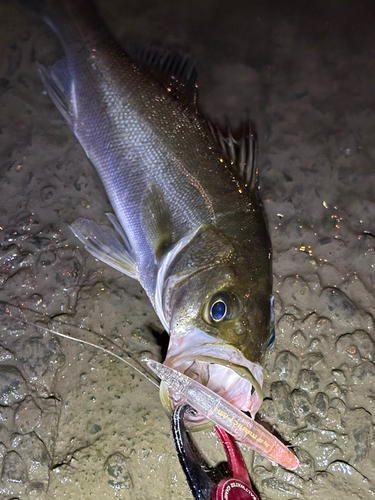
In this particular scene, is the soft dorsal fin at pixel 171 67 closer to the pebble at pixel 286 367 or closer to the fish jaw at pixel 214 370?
the fish jaw at pixel 214 370

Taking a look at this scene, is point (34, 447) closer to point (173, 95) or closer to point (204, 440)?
point (204, 440)

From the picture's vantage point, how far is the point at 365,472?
290cm

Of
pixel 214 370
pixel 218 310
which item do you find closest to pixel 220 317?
pixel 218 310

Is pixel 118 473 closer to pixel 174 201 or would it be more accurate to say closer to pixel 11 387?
pixel 11 387

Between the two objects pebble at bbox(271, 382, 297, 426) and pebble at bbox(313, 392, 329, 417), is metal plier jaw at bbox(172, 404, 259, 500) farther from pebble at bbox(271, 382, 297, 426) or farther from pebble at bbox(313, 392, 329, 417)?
pebble at bbox(313, 392, 329, 417)

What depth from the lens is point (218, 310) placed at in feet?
7.57

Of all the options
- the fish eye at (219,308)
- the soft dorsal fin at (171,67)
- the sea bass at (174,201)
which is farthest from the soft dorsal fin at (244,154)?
the fish eye at (219,308)

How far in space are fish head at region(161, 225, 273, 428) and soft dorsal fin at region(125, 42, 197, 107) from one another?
1.39 meters

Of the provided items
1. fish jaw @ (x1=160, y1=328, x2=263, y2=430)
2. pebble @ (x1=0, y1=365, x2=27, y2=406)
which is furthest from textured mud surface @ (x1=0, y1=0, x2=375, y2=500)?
fish jaw @ (x1=160, y1=328, x2=263, y2=430)

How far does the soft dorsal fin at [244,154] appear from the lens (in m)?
→ 2.99

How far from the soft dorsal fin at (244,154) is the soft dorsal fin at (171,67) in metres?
0.46

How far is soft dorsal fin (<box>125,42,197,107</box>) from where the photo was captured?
3.29 meters

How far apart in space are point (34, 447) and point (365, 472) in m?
2.31

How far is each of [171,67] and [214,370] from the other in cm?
241
